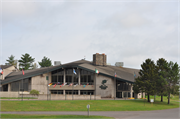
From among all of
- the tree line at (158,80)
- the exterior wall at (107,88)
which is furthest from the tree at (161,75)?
the exterior wall at (107,88)

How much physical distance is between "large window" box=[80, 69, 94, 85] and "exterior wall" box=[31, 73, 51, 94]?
9.03 m

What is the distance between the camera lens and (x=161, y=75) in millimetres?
46781

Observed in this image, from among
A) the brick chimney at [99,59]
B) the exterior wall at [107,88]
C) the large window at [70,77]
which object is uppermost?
the brick chimney at [99,59]

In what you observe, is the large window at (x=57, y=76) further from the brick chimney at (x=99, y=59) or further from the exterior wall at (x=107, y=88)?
the brick chimney at (x=99, y=59)

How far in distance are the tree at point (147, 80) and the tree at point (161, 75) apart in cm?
124

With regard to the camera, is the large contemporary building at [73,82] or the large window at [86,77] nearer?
the large contemporary building at [73,82]

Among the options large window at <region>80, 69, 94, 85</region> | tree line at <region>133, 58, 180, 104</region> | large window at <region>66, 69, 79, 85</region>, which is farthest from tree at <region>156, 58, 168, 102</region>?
large window at <region>66, 69, 79, 85</region>

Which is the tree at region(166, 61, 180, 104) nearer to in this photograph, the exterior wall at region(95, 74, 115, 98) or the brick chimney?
the exterior wall at region(95, 74, 115, 98)

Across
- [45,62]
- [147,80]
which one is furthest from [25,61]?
[147,80]

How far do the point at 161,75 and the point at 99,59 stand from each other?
1973cm

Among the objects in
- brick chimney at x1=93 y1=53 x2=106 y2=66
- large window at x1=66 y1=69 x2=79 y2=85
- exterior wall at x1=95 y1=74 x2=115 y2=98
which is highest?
brick chimney at x1=93 y1=53 x2=106 y2=66

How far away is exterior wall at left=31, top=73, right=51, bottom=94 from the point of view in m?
52.1

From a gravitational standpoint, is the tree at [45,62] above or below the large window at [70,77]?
above

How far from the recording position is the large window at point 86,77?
54347 mm
